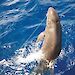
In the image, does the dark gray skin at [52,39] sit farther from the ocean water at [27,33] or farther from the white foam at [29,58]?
the white foam at [29,58]

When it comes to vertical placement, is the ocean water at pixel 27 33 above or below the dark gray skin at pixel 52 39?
A: below

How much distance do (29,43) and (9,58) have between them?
924 mm

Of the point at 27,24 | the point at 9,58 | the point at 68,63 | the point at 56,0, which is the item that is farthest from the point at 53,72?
the point at 56,0

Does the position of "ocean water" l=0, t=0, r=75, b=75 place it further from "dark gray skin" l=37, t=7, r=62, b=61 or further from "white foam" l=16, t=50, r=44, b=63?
"dark gray skin" l=37, t=7, r=62, b=61

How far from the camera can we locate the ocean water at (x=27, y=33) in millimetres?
9016

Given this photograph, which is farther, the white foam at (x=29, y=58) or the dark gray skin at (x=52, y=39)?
the white foam at (x=29, y=58)

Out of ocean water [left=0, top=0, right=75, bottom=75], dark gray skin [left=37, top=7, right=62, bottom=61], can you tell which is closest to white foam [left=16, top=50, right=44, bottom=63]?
ocean water [left=0, top=0, right=75, bottom=75]

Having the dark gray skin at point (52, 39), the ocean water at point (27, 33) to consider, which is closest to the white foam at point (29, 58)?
the ocean water at point (27, 33)

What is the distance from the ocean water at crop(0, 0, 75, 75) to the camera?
9.02 m

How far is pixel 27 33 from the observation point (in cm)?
1075

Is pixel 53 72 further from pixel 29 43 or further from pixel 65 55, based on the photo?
pixel 29 43

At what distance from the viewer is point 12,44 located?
33.4 feet

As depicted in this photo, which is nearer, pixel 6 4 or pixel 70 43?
pixel 70 43

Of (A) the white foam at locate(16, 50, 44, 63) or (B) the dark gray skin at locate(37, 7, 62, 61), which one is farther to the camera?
(A) the white foam at locate(16, 50, 44, 63)
